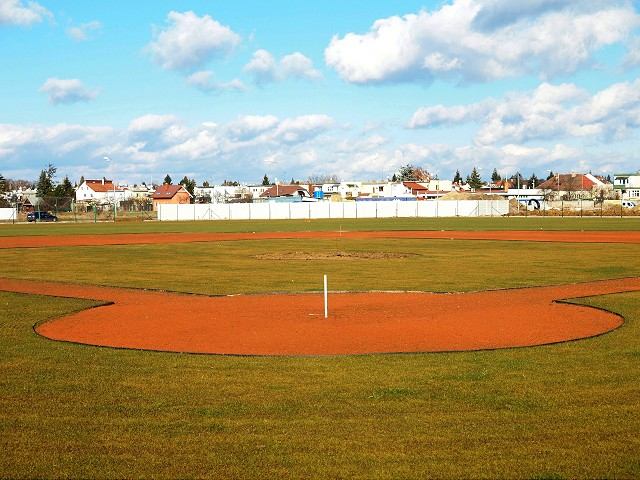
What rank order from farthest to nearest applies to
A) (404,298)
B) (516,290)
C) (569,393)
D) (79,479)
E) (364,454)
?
(516,290) < (404,298) < (569,393) < (364,454) < (79,479)

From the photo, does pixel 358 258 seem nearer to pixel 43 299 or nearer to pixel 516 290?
pixel 516 290

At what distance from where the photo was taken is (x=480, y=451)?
8.48 metres

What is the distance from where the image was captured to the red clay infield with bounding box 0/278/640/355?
51.8 ft

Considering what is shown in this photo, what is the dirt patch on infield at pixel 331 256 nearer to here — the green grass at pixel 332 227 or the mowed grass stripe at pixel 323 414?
the mowed grass stripe at pixel 323 414

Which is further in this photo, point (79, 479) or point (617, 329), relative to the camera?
point (617, 329)

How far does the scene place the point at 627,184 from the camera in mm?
186750

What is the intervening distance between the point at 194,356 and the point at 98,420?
4.66 m

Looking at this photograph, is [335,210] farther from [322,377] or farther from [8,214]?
[322,377]

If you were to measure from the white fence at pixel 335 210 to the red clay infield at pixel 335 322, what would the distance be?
9567cm

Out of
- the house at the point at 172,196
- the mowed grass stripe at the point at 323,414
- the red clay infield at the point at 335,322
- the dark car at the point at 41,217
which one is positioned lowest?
the red clay infield at the point at 335,322

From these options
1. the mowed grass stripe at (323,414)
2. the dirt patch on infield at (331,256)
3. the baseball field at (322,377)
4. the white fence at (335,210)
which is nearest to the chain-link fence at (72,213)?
the white fence at (335,210)

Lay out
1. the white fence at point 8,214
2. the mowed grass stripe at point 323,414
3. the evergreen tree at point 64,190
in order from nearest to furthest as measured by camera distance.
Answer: the mowed grass stripe at point 323,414 < the white fence at point 8,214 < the evergreen tree at point 64,190

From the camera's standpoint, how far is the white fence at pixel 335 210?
120m

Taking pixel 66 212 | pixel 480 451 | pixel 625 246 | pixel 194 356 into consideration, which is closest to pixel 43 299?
pixel 194 356
